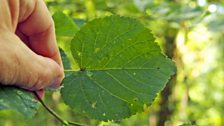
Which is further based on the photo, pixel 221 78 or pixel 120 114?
pixel 221 78

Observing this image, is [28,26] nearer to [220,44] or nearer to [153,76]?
[153,76]

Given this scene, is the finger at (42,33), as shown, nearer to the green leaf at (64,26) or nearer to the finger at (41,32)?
the finger at (41,32)

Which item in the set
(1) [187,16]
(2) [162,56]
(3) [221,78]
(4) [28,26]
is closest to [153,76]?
(2) [162,56]

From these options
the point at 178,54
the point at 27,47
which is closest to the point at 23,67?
the point at 27,47

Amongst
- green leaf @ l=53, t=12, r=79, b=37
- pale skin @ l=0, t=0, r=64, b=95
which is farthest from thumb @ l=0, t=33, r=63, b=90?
green leaf @ l=53, t=12, r=79, b=37

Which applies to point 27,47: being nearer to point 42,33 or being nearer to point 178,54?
point 42,33


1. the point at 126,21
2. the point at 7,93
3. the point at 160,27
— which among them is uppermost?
the point at 160,27
